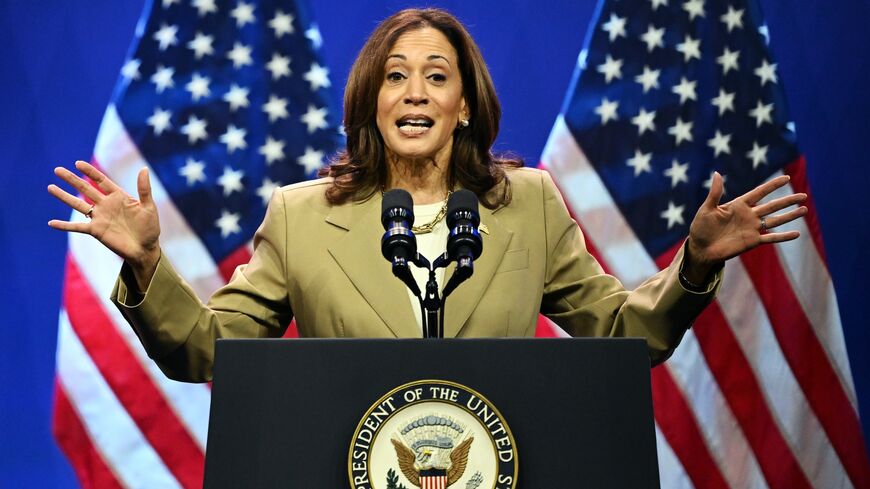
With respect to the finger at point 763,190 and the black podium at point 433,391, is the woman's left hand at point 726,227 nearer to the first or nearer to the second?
the finger at point 763,190

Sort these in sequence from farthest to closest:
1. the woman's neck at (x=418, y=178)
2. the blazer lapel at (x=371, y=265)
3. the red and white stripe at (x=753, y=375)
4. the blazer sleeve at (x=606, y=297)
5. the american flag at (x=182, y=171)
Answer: the red and white stripe at (x=753, y=375) → the american flag at (x=182, y=171) → the woman's neck at (x=418, y=178) → the blazer lapel at (x=371, y=265) → the blazer sleeve at (x=606, y=297)

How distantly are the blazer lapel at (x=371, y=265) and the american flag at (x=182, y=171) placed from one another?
1.31 metres

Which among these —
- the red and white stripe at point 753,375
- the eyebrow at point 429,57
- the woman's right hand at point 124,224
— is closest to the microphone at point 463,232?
the woman's right hand at point 124,224

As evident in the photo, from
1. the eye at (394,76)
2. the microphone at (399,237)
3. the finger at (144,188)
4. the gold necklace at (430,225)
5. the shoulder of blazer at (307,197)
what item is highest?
the eye at (394,76)

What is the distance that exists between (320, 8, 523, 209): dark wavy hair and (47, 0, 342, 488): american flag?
1.13 meters

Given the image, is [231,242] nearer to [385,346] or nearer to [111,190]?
[111,190]

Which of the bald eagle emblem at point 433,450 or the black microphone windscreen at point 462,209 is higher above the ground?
the black microphone windscreen at point 462,209

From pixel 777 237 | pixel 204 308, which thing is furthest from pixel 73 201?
pixel 777 237

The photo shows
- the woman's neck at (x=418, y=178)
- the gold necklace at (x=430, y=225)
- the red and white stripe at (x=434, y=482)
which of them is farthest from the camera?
the woman's neck at (x=418, y=178)

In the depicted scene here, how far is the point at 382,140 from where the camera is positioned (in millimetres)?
2223

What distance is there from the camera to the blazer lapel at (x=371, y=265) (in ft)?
6.28

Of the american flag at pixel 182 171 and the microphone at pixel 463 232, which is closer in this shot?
the microphone at pixel 463 232

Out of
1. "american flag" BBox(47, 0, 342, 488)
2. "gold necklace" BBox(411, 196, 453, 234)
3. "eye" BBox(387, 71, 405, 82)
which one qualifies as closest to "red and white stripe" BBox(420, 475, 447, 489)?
"gold necklace" BBox(411, 196, 453, 234)

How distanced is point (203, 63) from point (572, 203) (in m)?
1.33
